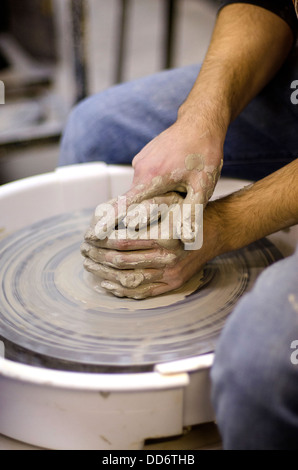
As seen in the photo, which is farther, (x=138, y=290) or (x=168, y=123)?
(x=168, y=123)

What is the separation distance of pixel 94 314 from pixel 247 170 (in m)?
0.63

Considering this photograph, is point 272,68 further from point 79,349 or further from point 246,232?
point 79,349

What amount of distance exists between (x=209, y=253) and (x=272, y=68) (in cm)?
56

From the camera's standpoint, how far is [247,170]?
1356 millimetres

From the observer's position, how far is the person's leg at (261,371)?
63 cm

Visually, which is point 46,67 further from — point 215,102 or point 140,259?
point 140,259

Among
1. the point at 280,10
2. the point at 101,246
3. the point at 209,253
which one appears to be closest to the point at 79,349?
the point at 101,246

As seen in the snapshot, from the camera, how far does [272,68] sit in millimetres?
1271
